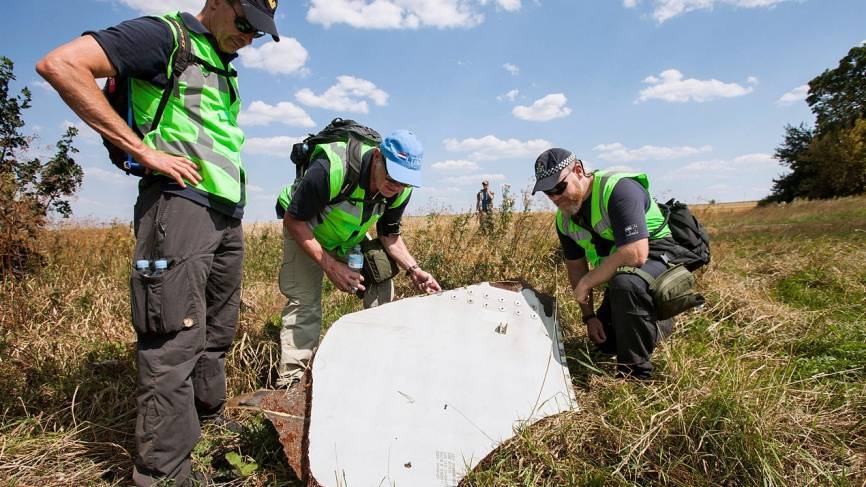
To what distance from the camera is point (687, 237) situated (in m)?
2.85

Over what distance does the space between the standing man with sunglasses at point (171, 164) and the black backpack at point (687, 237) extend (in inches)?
99.7

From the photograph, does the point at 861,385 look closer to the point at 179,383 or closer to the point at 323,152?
the point at 323,152

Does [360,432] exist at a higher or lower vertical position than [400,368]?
lower

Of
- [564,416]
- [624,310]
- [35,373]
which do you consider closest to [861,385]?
[624,310]

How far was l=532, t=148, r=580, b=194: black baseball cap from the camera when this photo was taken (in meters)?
2.55

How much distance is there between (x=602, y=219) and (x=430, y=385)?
1411mm

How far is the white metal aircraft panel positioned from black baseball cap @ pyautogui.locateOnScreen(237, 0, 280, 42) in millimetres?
1290

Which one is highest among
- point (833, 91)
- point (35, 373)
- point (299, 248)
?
point (833, 91)

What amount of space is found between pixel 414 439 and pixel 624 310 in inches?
54.3

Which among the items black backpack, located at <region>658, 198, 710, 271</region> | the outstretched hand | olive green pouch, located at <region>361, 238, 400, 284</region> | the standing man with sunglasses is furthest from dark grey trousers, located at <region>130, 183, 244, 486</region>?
black backpack, located at <region>658, 198, 710, 271</region>

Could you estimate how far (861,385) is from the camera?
7.63ft

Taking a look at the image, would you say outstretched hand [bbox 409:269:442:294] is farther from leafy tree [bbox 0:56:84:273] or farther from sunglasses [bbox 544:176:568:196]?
leafy tree [bbox 0:56:84:273]

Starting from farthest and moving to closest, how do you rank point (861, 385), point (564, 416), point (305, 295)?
point (305, 295)
point (861, 385)
point (564, 416)

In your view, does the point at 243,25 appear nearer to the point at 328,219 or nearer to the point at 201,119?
the point at 201,119
